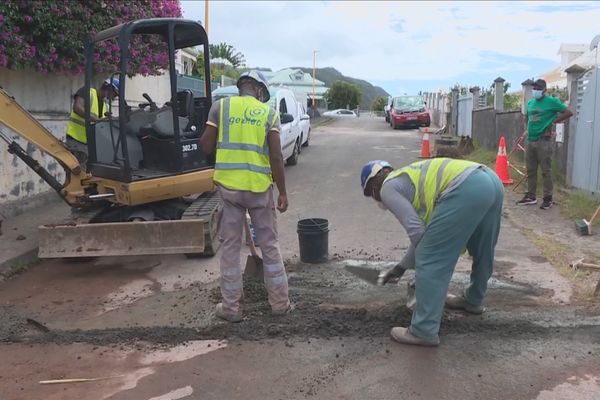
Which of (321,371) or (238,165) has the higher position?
(238,165)

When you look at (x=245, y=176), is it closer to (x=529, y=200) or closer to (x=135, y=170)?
(x=135, y=170)

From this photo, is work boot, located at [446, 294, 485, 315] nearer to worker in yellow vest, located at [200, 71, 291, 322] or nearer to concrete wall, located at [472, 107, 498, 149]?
worker in yellow vest, located at [200, 71, 291, 322]

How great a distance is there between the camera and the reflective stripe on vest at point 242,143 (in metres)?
4.61

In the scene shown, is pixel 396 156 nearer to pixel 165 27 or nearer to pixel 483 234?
pixel 165 27

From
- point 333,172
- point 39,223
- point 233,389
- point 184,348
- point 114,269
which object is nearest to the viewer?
point 233,389

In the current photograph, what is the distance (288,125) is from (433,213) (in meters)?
9.46

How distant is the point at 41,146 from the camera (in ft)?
22.1

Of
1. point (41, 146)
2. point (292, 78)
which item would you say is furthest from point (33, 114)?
point (292, 78)

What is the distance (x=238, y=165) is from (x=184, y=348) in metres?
1.48

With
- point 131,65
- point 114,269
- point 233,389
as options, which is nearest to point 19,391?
point 233,389

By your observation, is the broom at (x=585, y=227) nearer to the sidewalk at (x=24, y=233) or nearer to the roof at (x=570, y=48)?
the sidewalk at (x=24, y=233)

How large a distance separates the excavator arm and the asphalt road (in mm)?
1064

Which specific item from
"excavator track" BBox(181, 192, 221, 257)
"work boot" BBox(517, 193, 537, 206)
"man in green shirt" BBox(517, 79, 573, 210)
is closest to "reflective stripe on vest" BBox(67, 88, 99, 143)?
"excavator track" BBox(181, 192, 221, 257)

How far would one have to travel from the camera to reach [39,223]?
841cm
